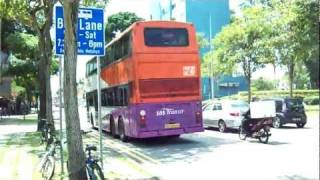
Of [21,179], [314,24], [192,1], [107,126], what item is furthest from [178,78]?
[192,1]

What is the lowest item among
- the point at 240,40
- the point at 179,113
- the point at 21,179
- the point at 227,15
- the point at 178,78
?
the point at 21,179

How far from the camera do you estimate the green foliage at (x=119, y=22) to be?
2267 inches

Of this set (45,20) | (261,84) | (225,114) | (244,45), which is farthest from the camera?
(261,84)

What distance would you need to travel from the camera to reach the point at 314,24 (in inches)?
298

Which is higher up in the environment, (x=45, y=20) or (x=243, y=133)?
(x=45, y=20)

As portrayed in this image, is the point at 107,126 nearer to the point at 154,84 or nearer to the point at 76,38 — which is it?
the point at 154,84

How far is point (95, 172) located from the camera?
998 centimetres

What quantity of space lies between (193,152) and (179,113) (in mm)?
2565

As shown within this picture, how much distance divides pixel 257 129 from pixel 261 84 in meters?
62.8

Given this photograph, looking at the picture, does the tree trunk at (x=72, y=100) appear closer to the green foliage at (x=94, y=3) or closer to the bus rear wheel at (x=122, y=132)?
the green foliage at (x=94, y=3)

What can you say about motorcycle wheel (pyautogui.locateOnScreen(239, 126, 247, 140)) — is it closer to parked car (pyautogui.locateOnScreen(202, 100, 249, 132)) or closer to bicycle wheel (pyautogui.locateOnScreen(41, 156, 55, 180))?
parked car (pyautogui.locateOnScreen(202, 100, 249, 132))

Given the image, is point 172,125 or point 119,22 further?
point 119,22

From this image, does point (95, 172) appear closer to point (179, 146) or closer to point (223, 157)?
point (223, 157)

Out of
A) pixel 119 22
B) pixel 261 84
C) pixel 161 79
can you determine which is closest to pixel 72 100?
pixel 161 79
